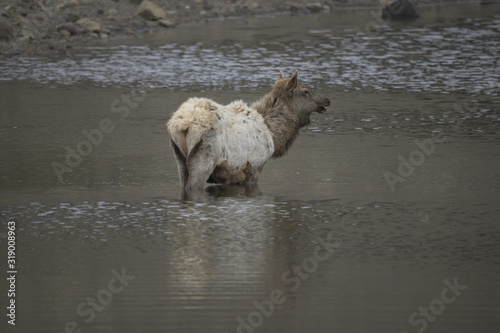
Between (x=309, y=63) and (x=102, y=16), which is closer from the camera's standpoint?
(x=309, y=63)

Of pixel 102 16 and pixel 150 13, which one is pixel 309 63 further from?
pixel 102 16

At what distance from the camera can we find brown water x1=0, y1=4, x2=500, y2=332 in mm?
8641

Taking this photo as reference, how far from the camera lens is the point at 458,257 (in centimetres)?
1010

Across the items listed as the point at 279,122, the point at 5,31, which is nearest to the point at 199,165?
the point at 279,122

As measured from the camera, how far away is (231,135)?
42.2 feet

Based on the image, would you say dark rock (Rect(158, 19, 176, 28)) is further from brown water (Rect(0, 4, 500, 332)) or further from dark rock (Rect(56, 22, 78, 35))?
brown water (Rect(0, 4, 500, 332))

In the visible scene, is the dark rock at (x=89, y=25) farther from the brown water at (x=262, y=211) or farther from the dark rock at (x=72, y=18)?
the brown water at (x=262, y=211)

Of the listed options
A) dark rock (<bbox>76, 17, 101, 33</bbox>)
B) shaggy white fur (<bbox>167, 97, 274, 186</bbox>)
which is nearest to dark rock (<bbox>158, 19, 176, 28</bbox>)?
dark rock (<bbox>76, 17, 101, 33</bbox>)

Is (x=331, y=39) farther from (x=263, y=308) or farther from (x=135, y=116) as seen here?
(x=263, y=308)

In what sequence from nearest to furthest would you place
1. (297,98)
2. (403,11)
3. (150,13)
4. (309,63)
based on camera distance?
(297,98)
(309,63)
(150,13)
(403,11)

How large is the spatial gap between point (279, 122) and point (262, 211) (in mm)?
2249

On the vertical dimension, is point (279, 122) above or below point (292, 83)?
below

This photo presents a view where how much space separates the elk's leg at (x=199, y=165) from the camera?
12.6 metres

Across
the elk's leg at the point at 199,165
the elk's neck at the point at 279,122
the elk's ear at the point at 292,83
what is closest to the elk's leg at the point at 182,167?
the elk's leg at the point at 199,165
